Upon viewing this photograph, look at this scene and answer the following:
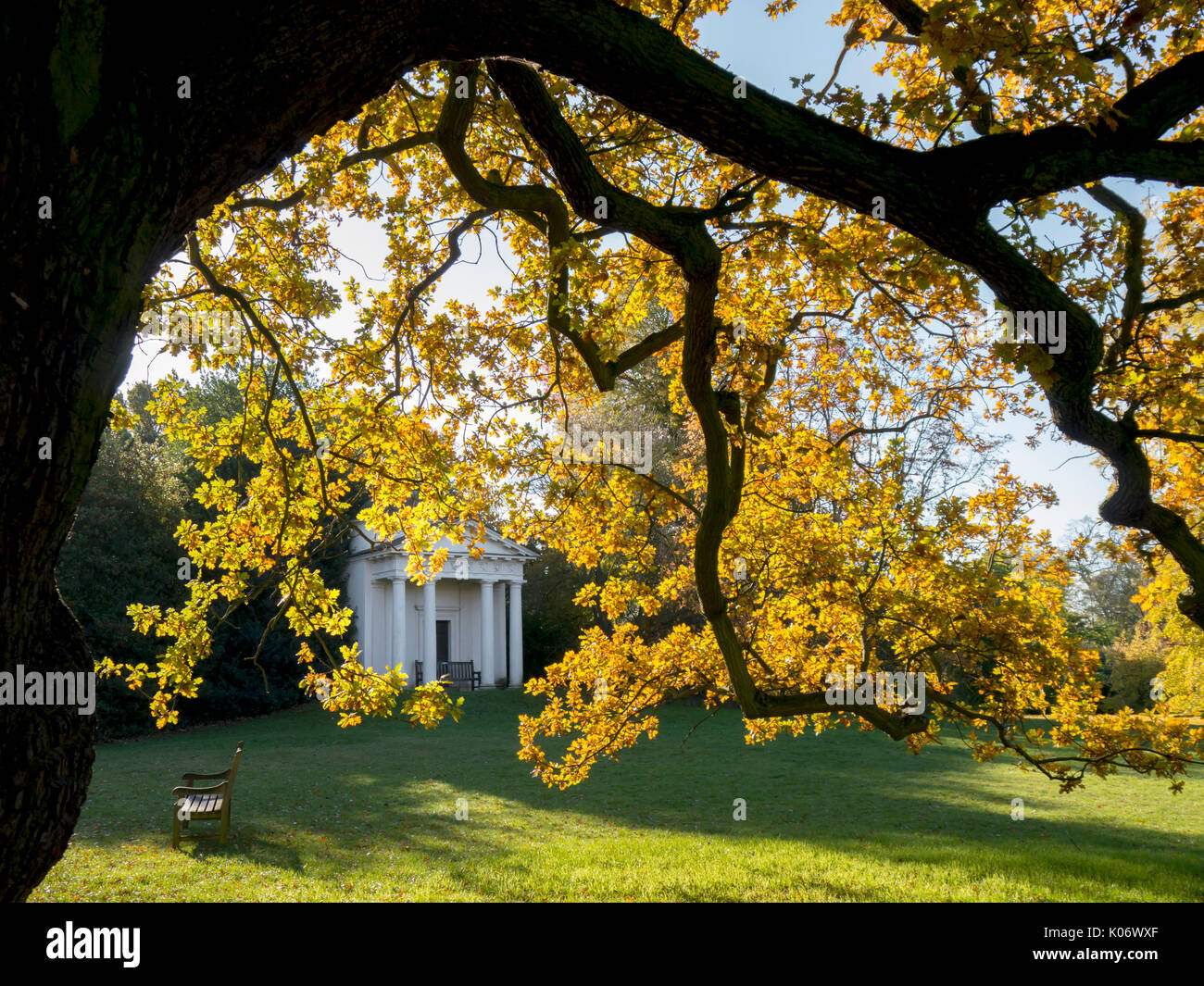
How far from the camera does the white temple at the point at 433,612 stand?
97.0ft

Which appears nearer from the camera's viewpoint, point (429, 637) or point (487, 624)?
point (429, 637)

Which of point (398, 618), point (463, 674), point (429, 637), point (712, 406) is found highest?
point (712, 406)

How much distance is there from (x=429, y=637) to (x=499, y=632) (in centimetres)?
348

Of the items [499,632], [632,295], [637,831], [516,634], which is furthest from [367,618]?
[632,295]

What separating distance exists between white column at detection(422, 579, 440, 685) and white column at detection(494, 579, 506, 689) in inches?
85.9

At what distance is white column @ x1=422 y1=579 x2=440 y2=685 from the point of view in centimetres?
2941

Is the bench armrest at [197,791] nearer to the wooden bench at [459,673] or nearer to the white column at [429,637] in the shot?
the white column at [429,637]

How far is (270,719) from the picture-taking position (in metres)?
24.9

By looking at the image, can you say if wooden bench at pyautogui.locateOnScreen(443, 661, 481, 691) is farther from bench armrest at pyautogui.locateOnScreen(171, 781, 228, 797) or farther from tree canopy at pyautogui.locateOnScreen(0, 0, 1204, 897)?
tree canopy at pyautogui.locateOnScreen(0, 0, 1204, 897)

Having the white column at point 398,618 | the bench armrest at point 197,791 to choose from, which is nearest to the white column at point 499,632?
the white column at point 398,618

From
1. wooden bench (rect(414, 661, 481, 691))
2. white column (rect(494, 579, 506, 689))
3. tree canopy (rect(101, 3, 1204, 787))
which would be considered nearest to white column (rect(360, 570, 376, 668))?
wooden bench (rect(414, 661, 481, 691))

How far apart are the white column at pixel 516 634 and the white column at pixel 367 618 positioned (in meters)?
5.29

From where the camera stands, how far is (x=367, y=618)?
31094 mm

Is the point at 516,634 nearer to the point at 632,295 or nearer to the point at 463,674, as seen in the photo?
the point at 463,674
